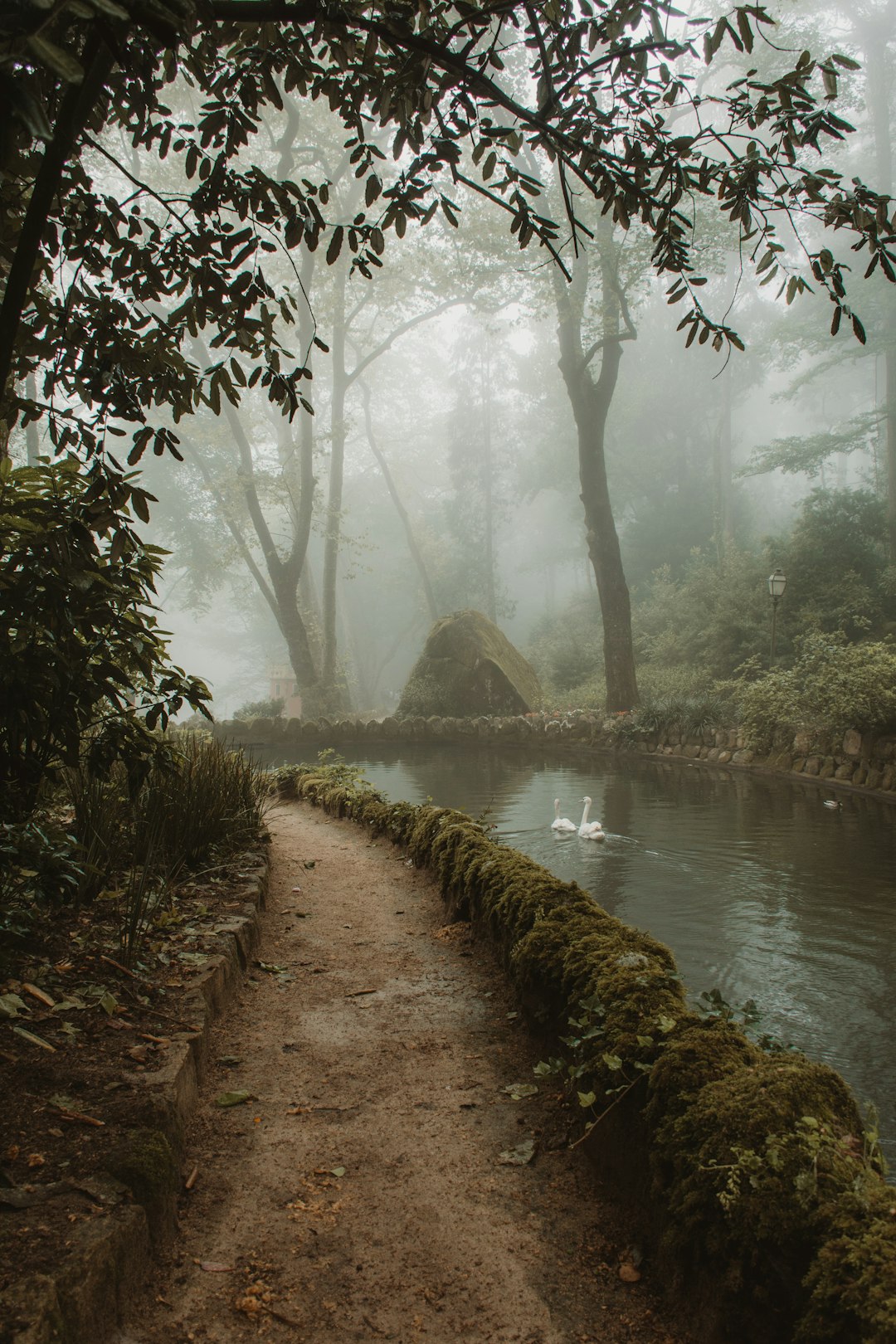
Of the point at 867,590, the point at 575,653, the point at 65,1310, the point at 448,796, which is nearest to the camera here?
the point at 65,1310

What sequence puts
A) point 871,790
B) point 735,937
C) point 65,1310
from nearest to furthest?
1. point 65,1310
2. point 735,937
3. point 871,790

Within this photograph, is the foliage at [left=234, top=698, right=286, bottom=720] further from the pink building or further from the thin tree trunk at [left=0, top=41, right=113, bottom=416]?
the thin tree trunk at [left=0, top=41, right=113, bottom=416]

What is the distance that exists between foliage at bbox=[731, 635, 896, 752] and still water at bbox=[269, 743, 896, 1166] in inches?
38.1

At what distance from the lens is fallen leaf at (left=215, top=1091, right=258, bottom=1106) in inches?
99.9

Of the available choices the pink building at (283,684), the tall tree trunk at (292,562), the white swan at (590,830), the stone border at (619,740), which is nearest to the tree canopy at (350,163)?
the stone border at (619,740)

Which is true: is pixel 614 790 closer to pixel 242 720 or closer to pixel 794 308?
pixel 242 720

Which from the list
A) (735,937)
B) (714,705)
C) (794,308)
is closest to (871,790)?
(714,705)

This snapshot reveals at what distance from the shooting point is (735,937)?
5.07 metres

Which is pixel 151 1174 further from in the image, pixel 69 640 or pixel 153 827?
pixel 153 827

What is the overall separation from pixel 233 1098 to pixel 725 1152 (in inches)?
58.9

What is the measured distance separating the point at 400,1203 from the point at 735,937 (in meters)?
3.48

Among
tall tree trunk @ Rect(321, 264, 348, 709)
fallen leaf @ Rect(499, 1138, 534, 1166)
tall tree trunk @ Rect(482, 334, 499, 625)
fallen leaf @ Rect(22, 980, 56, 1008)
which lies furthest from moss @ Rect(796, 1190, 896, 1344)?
tall tree trunk @ Rect(482, 334, 499, 625)

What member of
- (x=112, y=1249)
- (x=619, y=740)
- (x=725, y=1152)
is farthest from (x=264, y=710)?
(x=725, y=1152)

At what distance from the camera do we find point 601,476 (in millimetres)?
17156
